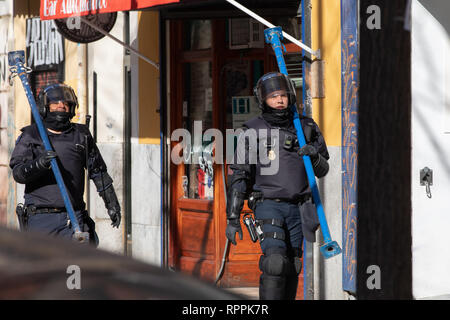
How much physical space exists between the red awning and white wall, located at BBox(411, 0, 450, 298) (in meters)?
2.36

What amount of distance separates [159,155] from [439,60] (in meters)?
3.43

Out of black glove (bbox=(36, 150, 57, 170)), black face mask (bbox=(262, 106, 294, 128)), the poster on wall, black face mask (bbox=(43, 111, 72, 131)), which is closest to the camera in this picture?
black face mask (bbox=(262, 106, 294, 128))

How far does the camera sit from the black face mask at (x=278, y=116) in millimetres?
5746

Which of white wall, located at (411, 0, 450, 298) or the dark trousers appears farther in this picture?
white wall, located at (411, 0, 450, 298)

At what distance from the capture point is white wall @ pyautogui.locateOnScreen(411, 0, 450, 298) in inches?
248

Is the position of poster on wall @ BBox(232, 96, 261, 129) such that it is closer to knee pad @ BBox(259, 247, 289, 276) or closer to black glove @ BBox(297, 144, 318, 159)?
black glove @ BBox(297, 144, 318, 159)

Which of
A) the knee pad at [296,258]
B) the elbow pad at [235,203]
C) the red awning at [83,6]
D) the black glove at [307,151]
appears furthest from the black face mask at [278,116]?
the red awning at [83,6]

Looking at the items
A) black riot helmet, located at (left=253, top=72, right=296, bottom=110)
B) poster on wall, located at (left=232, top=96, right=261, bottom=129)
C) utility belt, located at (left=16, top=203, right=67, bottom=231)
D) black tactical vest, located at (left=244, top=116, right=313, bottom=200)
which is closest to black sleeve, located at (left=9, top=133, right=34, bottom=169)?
utility belt, located at (left=16, top=203, right=67, bottom=231)

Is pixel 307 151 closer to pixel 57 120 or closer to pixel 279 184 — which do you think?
pixel 279 184

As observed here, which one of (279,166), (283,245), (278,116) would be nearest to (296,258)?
(283,245)

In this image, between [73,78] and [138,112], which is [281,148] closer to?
[138,112]

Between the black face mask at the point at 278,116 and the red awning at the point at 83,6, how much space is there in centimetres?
197

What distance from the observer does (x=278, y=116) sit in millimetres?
5754

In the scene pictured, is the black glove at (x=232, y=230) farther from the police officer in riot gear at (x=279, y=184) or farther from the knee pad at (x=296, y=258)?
the knee pad at (x=296, y=258)
